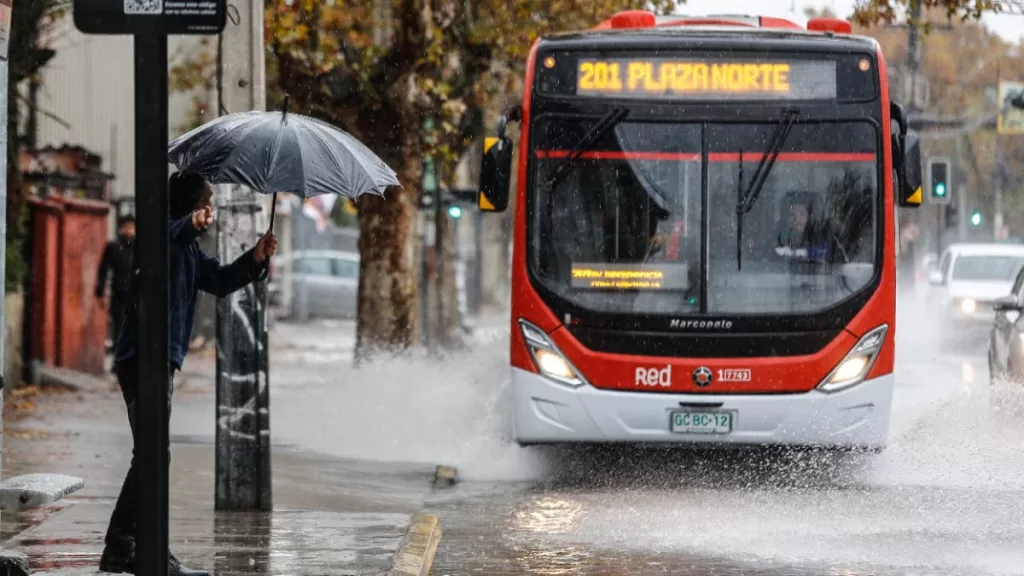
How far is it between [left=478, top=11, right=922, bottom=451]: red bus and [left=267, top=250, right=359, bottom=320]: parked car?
34.2 meters

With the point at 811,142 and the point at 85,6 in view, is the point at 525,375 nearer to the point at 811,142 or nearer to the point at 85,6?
the point at 811,142

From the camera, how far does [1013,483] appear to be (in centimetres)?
1301

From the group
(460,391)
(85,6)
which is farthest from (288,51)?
(85,6)

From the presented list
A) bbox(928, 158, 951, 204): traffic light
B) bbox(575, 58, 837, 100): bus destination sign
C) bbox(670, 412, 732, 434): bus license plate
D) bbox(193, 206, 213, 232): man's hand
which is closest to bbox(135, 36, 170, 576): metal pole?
bbox(193, 206, 213, 232): man's hand

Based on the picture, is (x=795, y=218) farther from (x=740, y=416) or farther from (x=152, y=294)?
(x=152, y=294)

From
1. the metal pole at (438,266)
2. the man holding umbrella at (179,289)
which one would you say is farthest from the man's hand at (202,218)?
the metal pole at (438,266)

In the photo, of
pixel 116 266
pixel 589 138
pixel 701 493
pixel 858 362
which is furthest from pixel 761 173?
pixel 116 266

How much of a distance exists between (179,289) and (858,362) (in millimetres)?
5984

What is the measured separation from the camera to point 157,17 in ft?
20.1

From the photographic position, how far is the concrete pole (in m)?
10.8

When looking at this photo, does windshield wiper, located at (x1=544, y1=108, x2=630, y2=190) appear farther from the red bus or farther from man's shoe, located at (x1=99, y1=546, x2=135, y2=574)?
man's shoe, located at (x1=99, y1=546, x2=135, y2=574)

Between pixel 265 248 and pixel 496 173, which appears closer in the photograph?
pixel 265 248

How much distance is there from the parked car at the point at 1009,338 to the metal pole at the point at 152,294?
11487 millimetres

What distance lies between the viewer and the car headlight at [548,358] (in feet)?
42.4
